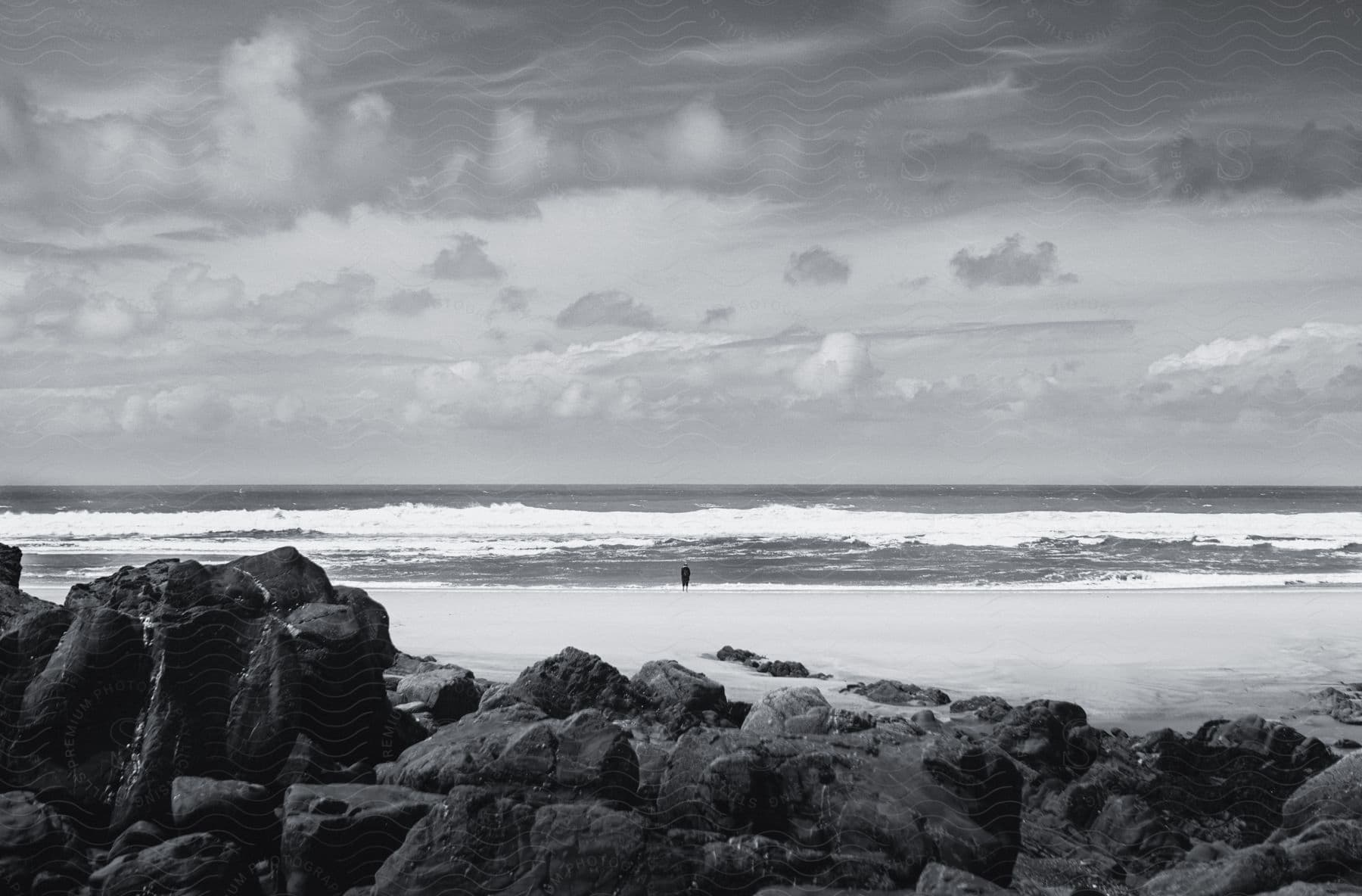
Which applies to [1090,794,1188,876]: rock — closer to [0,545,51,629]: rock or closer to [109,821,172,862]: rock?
[109,821,172,862]: rock

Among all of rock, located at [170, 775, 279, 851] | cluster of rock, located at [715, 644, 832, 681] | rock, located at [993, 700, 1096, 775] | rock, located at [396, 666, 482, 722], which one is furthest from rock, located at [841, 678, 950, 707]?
rock, located at [170, 775, 279, 851]

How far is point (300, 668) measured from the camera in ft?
20.5

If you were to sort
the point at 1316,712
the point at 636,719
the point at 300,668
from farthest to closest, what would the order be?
the point at 1316,712
the point at 636,719
the point at 300,668

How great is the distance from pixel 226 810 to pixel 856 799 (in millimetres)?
3822

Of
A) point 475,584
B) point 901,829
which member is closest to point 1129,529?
point 475,584

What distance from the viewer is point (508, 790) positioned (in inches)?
203

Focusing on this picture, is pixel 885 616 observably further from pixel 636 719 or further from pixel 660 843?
pixel 660 843

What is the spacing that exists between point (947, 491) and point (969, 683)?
9114 centimetres

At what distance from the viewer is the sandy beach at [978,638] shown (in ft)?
35.5

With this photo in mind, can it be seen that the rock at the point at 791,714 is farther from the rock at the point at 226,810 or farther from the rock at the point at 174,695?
the rock at the point at 226,810

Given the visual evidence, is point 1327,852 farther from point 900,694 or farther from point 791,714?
point 900,694

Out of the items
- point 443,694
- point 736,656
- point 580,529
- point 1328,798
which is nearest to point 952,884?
point 1328,798

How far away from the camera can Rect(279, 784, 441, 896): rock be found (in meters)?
5.04

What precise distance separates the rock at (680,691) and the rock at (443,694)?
1.50m
